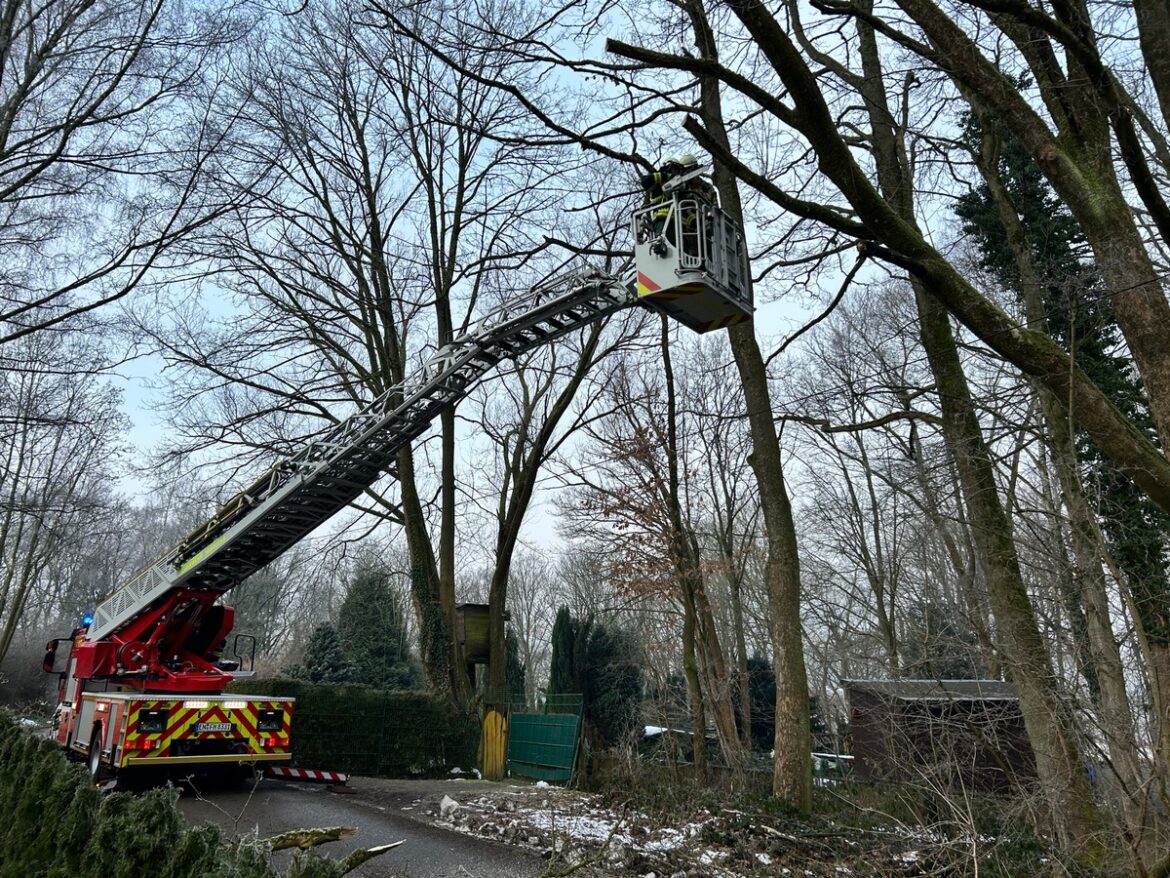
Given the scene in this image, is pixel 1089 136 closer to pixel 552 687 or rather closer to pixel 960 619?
pixel 960 619

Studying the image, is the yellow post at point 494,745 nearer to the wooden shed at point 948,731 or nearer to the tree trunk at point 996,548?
the wooden shed at point 948,731

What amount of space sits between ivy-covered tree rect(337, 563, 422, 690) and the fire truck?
47.8 ft

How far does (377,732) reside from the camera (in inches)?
599

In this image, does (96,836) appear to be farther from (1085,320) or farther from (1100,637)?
(1085,320)

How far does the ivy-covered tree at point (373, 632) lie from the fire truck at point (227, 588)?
574 inches

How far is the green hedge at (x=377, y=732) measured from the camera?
14.6 metres

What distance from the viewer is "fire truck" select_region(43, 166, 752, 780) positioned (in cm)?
943

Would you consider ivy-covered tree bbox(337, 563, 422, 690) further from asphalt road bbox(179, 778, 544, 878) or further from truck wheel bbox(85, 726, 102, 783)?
truck wheel bbox(85, 726, 102, 783)

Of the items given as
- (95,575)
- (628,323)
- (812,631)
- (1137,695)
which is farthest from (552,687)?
(95,575)

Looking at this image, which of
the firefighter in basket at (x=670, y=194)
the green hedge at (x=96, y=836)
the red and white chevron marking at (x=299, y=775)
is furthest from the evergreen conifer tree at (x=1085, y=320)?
the red and white chevron marking at (x=299, y=775)

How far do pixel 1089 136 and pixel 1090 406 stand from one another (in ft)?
7.78

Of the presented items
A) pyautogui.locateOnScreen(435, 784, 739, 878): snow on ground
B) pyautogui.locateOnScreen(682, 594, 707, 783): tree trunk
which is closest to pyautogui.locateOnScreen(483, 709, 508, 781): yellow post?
pyautogui.locateOnScreen(682, 594, 707, 783): tree trunk

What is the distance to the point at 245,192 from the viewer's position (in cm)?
875

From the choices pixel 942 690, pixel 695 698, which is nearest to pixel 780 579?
pixel 942 690
